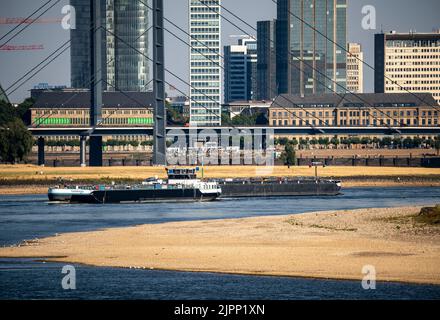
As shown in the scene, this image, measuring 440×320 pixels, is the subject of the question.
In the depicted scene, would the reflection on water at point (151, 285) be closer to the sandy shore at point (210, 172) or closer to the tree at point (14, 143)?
the sandy shore at point (210, 172)

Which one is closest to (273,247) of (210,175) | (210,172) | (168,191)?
(168,191)

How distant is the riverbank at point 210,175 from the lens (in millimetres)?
157250

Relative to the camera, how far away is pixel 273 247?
240ft

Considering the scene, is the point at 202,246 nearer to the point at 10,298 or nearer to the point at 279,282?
the point at 279,282

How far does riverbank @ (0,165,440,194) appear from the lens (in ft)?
516

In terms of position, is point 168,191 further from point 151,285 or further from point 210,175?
point 151,285

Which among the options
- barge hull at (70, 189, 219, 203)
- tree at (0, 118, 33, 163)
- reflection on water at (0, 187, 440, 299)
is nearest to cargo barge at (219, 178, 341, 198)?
barge hull at (70, 189, 219, 203)

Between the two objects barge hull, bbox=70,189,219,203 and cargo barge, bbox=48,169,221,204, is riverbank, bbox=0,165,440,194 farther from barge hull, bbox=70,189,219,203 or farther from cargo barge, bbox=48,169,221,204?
barge hull, bbox=70,189,219,203

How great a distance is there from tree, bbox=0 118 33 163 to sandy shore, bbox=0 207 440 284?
9353 centimetres

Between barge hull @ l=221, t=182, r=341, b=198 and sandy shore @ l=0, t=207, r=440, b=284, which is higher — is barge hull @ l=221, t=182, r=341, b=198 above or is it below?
above

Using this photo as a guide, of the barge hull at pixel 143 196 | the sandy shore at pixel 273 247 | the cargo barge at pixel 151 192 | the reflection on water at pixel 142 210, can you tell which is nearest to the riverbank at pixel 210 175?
the reflection on water at pixel 142 210

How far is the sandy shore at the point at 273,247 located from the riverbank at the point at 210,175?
2639 inches
